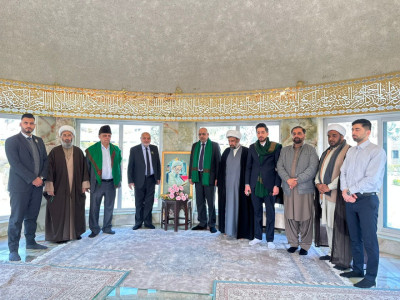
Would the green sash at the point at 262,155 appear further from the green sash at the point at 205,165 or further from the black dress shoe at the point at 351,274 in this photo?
the black dress shoe at the point at 351,274

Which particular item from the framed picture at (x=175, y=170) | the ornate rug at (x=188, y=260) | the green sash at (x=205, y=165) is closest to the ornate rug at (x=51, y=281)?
the ornate rug at (x=188, y=260)

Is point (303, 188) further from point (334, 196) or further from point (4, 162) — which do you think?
point (4, 162)

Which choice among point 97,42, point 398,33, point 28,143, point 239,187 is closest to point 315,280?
point 239,187

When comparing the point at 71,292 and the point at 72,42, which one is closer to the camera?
the point at 71,292

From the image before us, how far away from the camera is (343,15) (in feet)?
14.9

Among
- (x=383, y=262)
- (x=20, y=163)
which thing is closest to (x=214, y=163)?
(x=383, y=262)

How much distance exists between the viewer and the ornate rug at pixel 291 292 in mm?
2639

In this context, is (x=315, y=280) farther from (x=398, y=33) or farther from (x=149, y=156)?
(x=398, y=33)

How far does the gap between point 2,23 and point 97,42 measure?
1.47 m

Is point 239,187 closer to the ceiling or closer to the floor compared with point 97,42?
closer to the floor

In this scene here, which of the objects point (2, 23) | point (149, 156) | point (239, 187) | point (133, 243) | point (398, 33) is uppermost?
point (2, 23)

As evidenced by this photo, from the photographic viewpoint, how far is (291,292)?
2.73 meters

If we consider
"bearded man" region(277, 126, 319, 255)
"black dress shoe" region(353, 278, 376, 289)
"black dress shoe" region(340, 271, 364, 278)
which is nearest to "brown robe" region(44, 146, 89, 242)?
"bearded man" region(277, 126, 319, 255)

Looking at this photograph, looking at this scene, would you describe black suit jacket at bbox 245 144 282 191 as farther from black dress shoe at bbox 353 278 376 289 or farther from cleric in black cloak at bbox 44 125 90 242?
cleric in black cloak at bbox 44 125 90 242
